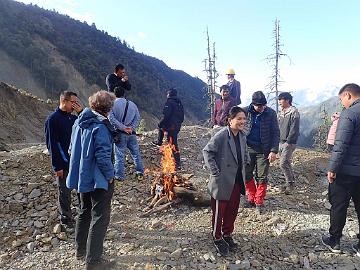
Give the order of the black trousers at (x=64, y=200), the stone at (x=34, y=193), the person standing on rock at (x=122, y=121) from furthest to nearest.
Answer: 1. the person standing on rock at (x=122, y=121)
2. the stone at (x=34, y=193)
3. the black trousers at (x=64, y=200)

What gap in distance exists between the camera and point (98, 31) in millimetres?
76625

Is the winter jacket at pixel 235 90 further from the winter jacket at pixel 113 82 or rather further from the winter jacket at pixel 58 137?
the winter jacket at pixel 58 137

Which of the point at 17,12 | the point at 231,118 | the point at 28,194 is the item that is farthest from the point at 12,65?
the point at 231,118

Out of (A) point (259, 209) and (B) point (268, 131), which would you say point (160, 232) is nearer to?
(A) point (259, 209)

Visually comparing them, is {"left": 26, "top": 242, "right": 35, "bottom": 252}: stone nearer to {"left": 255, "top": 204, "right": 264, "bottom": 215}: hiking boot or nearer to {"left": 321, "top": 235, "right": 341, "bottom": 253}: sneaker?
{"left": 255, "top": 204, "right": 264, "bottom": 215}: hiking boot

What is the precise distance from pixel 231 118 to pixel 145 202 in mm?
2804

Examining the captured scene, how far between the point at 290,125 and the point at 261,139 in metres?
1.67

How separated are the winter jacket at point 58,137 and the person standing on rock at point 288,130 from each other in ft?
Result: 15.2

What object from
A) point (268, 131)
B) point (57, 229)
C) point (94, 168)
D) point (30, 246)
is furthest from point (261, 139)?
point (30, 246)

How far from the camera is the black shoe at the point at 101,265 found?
158 inches

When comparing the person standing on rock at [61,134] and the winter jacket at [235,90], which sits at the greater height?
the winter jacket at [235,90]

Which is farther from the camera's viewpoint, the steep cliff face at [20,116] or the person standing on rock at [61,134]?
the steep cliff face at [20,116]

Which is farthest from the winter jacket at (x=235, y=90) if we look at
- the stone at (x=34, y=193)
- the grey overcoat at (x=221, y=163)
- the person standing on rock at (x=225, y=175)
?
the stone at (x=34, y=193)

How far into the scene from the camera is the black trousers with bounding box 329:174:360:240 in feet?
14.8
